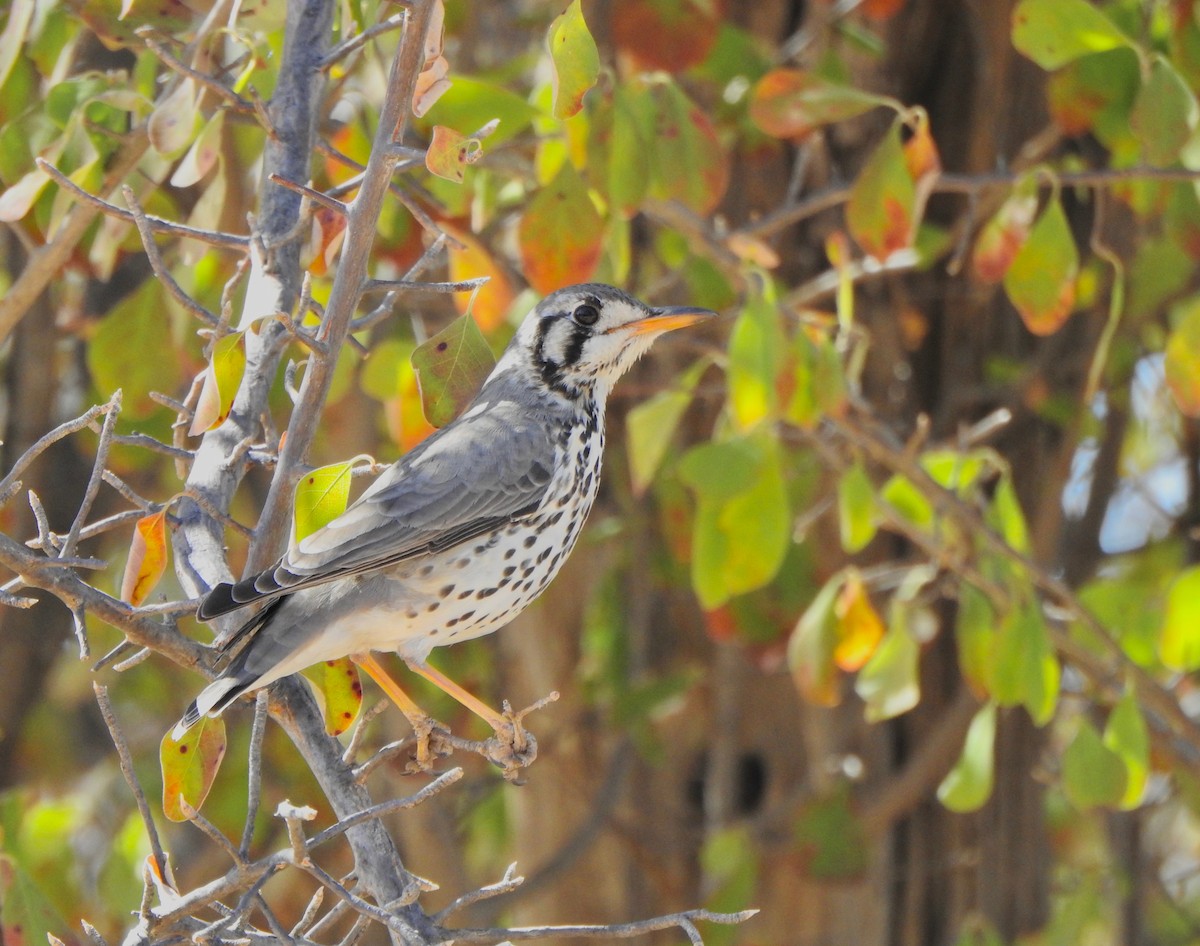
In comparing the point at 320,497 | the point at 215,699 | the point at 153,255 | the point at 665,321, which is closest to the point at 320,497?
the point at 320,497

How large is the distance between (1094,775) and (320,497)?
231cm

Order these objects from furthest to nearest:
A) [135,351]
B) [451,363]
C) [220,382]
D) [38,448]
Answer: [135,351] < [451,363] < [220,382] < [38,448]

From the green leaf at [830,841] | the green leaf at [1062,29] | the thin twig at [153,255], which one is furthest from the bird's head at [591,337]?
the green leaf at [830,841]

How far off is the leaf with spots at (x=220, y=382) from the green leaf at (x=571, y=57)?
706mm

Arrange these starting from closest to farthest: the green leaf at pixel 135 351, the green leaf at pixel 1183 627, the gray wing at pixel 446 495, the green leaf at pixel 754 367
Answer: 1. the gray wing at pixel 446 495
2. the green leaf at pixel 754 367
3. the green leaf at pixel 135 351
4. the green leaf at pixel 1183 627

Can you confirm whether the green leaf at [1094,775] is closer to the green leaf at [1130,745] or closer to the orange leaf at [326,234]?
the green leaf at [1130,745]

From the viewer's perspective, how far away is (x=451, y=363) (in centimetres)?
306

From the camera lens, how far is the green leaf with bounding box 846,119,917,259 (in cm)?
400

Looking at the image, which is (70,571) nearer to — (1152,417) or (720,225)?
(720,225)

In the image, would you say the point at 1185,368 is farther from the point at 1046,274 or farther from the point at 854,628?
the point at 854,628

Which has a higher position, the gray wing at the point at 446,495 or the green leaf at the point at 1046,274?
the gray wing at the point at 446,495

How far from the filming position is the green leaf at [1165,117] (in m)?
3.80

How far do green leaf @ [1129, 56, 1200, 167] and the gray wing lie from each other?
5.32 feet

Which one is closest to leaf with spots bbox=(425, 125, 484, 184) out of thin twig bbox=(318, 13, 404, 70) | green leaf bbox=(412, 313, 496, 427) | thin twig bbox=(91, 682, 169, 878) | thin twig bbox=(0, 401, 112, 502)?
thin twig bbox=(318, 13, 404, 70)
